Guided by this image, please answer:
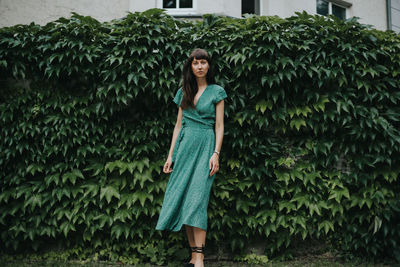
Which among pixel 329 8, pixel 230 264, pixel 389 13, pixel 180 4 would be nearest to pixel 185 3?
pixel 180 4

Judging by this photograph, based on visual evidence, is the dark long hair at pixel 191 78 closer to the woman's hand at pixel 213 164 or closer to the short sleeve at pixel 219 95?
the short sleeve at pixel 219 95

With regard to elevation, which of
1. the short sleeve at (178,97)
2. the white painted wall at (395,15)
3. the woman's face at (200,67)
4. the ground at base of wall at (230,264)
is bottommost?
the ground at base of wall at (230,264)

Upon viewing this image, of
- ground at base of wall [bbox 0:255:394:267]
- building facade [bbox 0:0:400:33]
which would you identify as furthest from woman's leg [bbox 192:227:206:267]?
building facade [bbox 0:0:400:33]

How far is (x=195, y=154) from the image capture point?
276cm

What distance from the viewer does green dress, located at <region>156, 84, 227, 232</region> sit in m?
2.64

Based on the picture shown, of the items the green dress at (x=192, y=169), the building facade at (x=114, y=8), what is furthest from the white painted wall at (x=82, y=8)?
the green dress at (x=192, y=169)

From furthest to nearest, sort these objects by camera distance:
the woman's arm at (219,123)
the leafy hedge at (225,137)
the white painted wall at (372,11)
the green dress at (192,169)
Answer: the white painted wall at (372,11), the leafy hedge at (225,137), the woman's arm at (219,123), the green dress at (192,169)

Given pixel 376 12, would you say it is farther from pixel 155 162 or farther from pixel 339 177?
pixel 155 162

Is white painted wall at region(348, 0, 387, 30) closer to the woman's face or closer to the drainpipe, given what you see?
the drainpipe

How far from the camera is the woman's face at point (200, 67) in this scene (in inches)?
112

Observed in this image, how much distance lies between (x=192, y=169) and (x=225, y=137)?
29.0 inches

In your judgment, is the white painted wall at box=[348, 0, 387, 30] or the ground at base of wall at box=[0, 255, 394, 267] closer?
the ground at base of wall at box=[0, 255, 394, 267]

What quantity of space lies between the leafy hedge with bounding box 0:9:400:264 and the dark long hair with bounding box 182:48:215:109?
1.03 ft

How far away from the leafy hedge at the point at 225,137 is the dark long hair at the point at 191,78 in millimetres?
315
